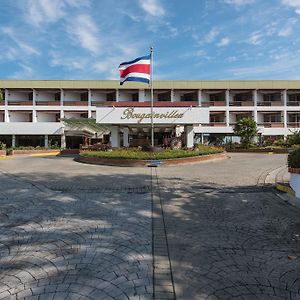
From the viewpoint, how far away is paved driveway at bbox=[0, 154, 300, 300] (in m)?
3.69

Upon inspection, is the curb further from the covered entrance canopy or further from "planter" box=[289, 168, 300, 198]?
Result: the covered entrance canopy

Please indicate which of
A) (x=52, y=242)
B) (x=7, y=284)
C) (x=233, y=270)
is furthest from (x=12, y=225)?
(x=233, y=270)

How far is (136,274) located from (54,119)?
45.1 metres

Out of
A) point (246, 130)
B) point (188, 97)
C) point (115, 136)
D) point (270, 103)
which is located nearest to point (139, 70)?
point (115, 136)

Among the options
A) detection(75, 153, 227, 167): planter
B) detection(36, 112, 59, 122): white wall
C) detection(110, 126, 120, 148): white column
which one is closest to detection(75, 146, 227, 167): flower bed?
detection(75, 153, 227, 167): planter

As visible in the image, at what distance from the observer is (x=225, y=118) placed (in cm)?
4547

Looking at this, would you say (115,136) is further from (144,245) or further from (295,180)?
(144,245)

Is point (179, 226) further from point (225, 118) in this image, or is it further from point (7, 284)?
point (225, 118)

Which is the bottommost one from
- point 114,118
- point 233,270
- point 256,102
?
point 233,270

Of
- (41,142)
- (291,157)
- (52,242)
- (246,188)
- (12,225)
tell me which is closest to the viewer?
(52,242)

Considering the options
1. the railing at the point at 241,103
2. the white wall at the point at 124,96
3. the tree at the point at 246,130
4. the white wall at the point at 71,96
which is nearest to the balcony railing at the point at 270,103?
the railing at the point at 241,103

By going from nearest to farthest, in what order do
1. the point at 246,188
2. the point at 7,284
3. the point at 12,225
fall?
the point at 7,284
the point at 12,225
the point at 246,188

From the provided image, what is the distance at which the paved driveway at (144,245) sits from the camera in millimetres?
3688

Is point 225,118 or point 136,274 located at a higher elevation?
point 225,118
